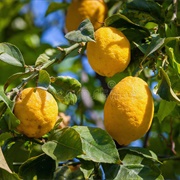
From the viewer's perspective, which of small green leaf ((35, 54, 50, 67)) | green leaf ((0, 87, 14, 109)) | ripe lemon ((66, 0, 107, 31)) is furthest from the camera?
ripe lemon ((66, 0, 107, 31))

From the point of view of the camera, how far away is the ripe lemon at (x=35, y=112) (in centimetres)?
113

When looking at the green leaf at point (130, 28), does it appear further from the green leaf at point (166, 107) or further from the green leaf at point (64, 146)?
the green leaf at point (64, 146)

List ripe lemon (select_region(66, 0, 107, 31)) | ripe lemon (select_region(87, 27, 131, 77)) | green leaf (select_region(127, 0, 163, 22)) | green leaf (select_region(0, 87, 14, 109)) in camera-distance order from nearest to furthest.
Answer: green leaf (select_region(0, 87, 14, 109)), ripe lemon (select_region(87, 27, 131, 77)), green leaf (select_region(127, 0, 163, 22)), ripe lemon (select_region(66, 0, 107, 31))

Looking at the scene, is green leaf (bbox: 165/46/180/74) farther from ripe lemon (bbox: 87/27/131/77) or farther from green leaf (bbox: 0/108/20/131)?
green leaf (bbox: 0/108/20/131)

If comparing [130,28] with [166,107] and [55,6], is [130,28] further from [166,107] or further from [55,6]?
[55,6]

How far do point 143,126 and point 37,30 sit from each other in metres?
1.38

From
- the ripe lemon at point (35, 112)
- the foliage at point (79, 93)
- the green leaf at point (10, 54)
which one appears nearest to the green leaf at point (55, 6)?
the foliage at point (79, 93)

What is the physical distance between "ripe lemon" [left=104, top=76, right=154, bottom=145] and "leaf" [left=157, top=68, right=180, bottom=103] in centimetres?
3

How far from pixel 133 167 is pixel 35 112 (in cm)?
24

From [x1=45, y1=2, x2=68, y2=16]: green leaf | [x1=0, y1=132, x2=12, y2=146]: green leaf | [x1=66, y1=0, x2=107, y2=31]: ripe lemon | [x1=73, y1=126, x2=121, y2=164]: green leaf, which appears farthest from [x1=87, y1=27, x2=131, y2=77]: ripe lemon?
[x1=45, y1=2, x2=68, y2=16]: green leaf

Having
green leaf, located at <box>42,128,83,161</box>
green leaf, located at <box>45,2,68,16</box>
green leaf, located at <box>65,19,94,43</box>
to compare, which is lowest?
green leaf, located at <box>45,2,68,16</box>

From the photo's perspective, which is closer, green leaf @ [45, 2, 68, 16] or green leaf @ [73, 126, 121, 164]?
green leaf @ [73, 126, 121, 164]

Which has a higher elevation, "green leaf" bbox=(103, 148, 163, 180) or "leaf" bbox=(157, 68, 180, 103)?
"leaf" bbox=(157, 68, 180, 103)

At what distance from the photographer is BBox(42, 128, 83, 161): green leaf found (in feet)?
3.62
